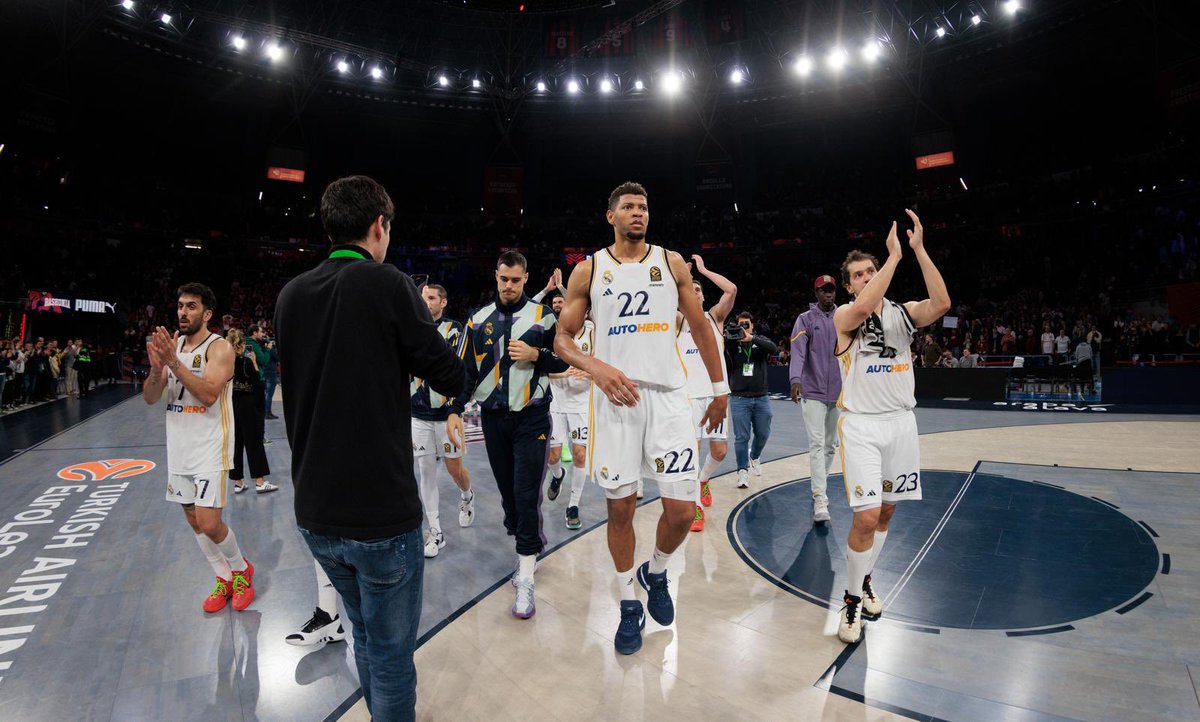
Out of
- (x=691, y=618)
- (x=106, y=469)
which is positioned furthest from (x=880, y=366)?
(x=106, y=469)

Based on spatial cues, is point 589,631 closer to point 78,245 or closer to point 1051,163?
point 1051,163

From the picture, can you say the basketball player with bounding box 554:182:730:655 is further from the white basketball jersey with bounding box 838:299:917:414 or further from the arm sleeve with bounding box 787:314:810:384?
the arm sleeve with bounding box 787:314:810:384

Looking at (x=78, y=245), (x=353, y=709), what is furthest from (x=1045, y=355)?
(x=78, y=245)

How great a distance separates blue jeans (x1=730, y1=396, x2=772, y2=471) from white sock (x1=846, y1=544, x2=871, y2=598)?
323 cm

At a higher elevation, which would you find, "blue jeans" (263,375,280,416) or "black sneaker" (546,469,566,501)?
"blue jeans" (263,375,280,416)

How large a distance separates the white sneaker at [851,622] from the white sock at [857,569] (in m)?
Result: 0.05

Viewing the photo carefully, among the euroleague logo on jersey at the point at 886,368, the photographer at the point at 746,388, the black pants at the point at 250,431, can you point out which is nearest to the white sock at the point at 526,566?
the euroleague logo on jersey at the point at 886,368

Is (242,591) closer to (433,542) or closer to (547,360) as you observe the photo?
(433,542)

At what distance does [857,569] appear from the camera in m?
3.50

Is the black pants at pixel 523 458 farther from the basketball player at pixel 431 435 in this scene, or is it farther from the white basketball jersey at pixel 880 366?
the white basketball jersey at pixel 880 366

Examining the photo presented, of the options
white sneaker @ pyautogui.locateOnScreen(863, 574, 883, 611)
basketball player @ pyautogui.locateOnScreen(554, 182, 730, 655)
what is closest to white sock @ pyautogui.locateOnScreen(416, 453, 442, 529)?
basketball player @ pyautogui.locateOnScreen(554, 182, 730, 655)

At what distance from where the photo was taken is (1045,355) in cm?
1546

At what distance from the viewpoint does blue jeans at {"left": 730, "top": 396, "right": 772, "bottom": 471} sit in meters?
6.72

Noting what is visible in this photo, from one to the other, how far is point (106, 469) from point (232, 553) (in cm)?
550
